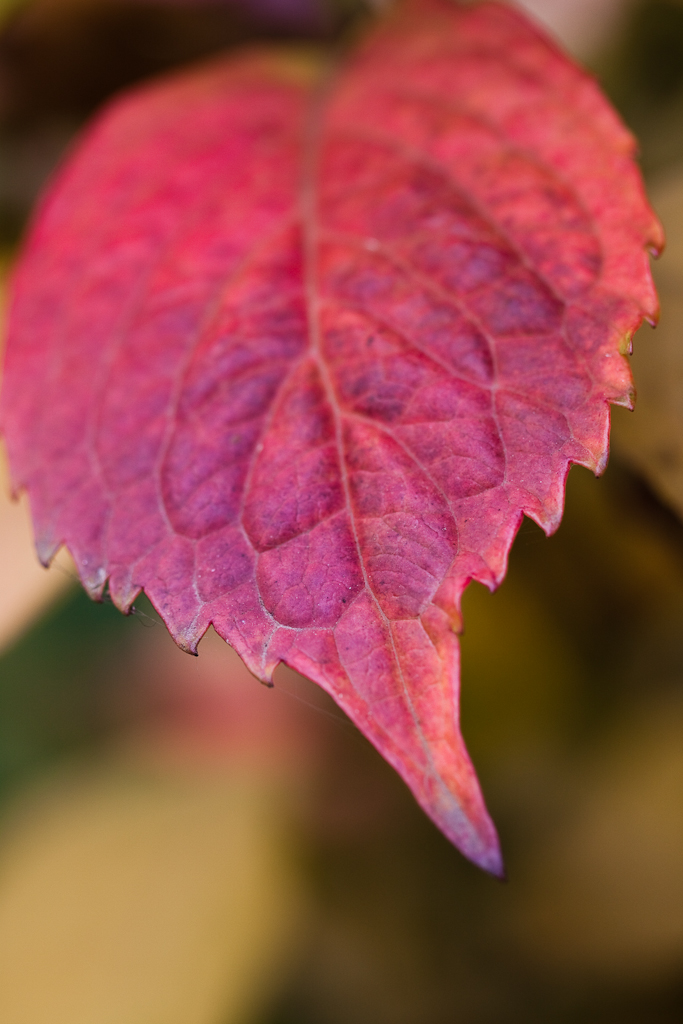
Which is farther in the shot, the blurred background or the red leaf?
the blurred background

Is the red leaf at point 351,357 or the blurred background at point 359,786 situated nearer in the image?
the red leaf at point 351,357

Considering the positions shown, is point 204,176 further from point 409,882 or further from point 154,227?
point 409,882

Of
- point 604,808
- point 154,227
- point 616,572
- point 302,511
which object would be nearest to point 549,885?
point 604,808

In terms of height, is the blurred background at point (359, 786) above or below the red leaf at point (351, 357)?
below

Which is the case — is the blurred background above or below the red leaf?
below
